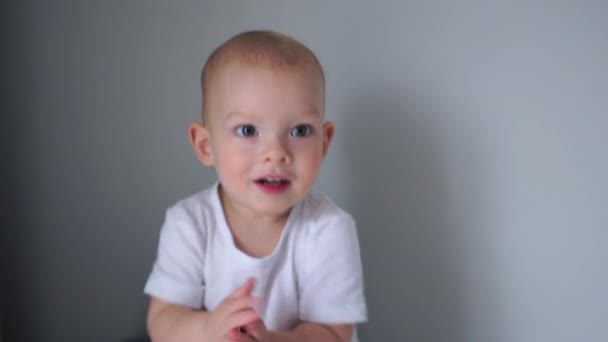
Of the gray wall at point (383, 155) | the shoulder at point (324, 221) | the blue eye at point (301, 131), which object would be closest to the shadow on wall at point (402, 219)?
the gray wall at point (383, 155)

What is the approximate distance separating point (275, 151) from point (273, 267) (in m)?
0.22

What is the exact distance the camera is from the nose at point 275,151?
718 mm

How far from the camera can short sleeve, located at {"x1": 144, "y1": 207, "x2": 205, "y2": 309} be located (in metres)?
0.79

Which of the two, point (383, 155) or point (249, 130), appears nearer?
point (249, 130)

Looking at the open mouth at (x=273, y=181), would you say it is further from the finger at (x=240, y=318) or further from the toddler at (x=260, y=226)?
the finger at (x=240, y=318)

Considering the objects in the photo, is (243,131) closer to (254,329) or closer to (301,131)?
(301,131)

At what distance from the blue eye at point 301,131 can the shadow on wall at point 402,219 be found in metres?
0.27

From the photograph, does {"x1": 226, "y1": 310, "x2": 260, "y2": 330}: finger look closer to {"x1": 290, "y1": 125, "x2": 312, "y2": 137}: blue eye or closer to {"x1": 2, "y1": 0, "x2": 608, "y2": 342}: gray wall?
{"x1": 290, "y1": 125, "x2": 312, "y2": 137}: blue eye

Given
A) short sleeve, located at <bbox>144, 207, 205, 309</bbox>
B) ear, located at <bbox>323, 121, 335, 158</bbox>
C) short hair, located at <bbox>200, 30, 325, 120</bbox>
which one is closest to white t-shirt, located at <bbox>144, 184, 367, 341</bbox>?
short sleeve, located at <bbox>144, 207, 205, 309</bbox>

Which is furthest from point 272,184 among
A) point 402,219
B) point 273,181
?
point 402,219

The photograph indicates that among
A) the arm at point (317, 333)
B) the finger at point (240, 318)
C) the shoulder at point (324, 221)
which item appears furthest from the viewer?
the shoulder at point (324, 221)

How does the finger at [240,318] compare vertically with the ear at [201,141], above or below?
below

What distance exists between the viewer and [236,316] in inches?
25.0

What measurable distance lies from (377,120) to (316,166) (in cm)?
27
